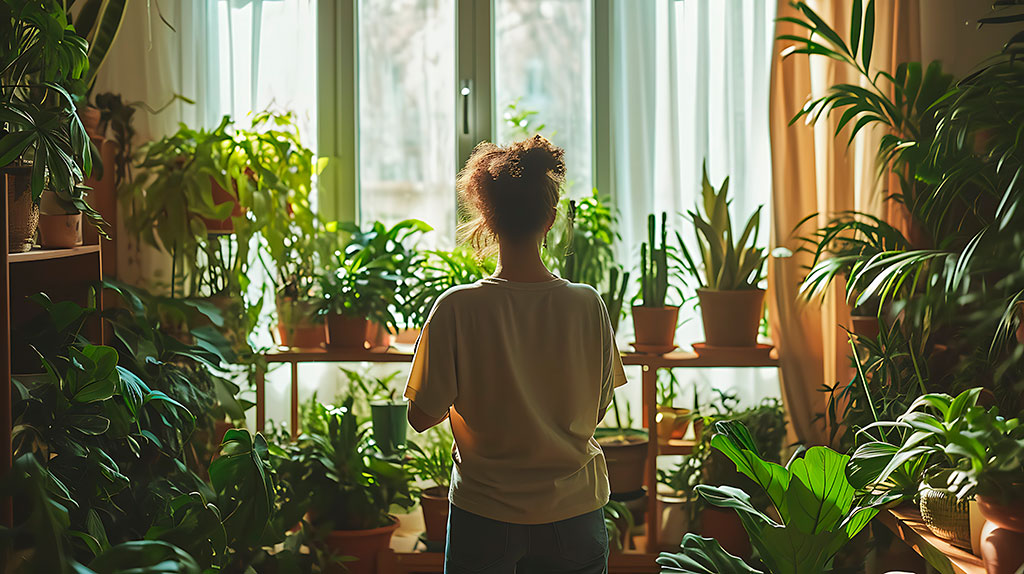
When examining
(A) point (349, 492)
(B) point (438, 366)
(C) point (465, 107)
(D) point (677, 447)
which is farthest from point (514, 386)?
(C) point (465, 107)

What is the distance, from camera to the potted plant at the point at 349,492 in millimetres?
2645

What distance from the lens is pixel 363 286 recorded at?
108 inches

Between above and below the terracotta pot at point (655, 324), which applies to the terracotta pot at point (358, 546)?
below

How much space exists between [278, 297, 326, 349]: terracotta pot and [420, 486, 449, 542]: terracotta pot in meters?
0.64

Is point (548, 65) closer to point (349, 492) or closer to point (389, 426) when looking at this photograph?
point (389, 426)

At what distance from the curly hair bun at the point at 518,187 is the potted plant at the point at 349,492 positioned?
1.35m

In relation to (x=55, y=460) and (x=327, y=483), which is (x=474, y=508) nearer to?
(x=55, y=460)

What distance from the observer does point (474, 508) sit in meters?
1.53

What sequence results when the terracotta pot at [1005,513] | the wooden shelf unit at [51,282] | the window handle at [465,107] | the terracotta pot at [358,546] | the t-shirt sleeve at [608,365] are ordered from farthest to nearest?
the window handle at [465,107] → the terracotta pot at [358,546] → the wooden shelf unit at [51,282] → the t-shirt sleeve at [608,365] → the terracotta pot at [1005,513]

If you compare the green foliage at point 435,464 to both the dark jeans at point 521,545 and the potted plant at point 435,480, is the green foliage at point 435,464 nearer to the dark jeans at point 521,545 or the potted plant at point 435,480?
the potted plant at point 435,480

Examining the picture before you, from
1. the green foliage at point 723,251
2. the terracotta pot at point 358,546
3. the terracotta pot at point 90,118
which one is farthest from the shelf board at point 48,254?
the green foliage at point 723,251

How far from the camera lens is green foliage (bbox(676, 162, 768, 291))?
106 inches

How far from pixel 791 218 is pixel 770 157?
23 cm

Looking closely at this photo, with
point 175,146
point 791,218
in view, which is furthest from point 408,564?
point 791,218
